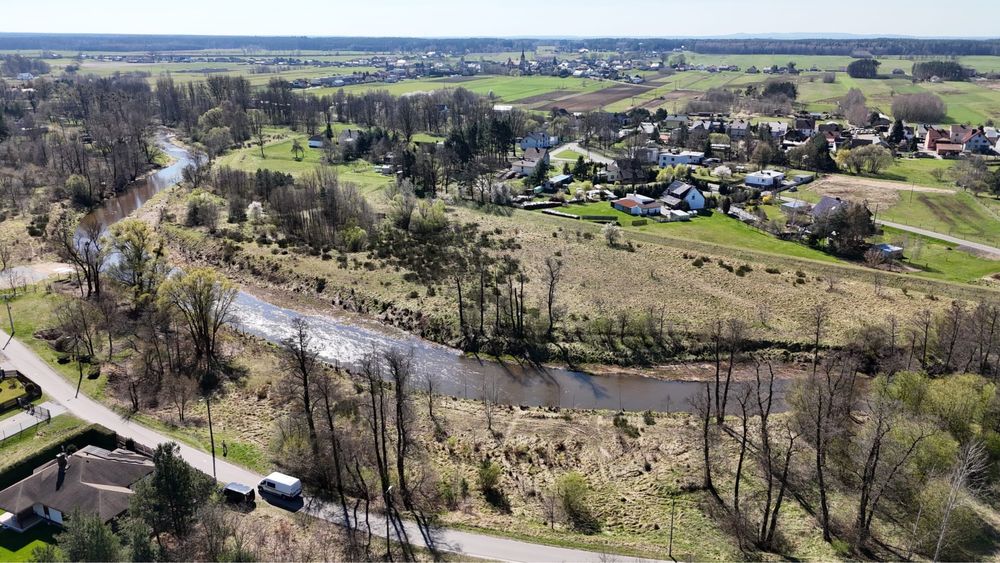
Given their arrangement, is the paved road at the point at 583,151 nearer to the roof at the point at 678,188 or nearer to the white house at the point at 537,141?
the white house at the point at 537,141

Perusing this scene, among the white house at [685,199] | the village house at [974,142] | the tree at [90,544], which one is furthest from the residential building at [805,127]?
the tree at [90,544]

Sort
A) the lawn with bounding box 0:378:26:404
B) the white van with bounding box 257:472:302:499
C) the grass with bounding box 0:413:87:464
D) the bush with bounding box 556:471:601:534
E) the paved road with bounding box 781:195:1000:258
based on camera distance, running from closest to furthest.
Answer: the bush with bounding box 556:471:601:534
the white van with bounding box 257:472:302:499
the grass with bounding box 0:413:87:464
the lawn with bounding box 0:378:26:404
the paved road with bounding box 781:195:1000:258

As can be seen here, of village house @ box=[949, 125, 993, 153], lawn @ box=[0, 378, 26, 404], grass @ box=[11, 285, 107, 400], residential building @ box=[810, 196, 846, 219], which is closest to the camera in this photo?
lawn @ box=[0, 378, 26, 404]

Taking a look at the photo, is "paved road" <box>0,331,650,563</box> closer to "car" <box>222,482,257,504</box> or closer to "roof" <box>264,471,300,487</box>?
"roof" <box>264,471,300,487</box>

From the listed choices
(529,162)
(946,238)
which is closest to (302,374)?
(946,238)

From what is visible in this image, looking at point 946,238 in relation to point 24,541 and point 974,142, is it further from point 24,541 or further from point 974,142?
point 24,541

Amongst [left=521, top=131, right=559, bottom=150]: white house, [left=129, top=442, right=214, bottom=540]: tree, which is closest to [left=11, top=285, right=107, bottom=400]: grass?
[left=129, top=442, right=214, bottom=540]: tree
